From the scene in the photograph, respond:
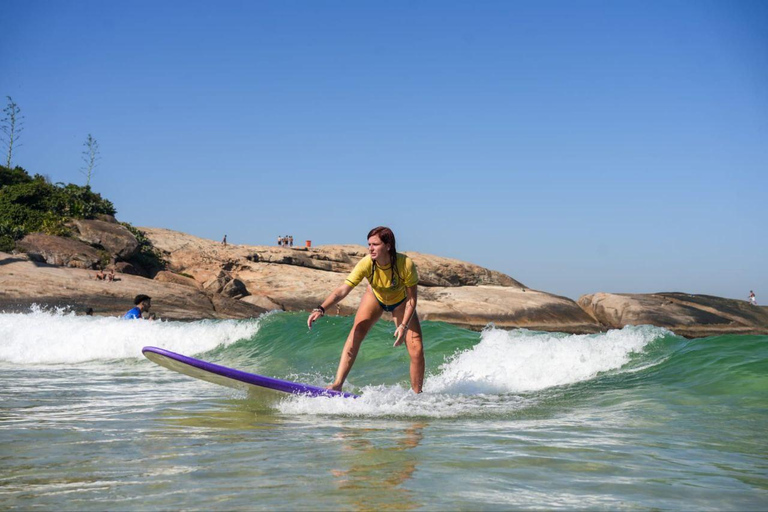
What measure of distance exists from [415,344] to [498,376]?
3.00 metres

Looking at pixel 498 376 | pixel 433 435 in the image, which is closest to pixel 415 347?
pixel 433 435

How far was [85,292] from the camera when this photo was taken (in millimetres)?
25922

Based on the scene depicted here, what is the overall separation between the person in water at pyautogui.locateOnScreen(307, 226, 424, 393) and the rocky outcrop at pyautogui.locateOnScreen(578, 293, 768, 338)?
27.2m

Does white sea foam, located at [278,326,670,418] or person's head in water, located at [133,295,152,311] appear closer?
white sea foam, located at [278,326,670,418]

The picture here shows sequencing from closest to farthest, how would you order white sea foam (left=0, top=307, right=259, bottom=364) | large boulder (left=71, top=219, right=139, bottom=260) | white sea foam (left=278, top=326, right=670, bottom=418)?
white sea foam (left=278, top=326, right=670, bottom=418) < white sea foam (left=0, top=307, right=259, bottom=364) < large boulder (left=71, top=219, right=139, bottom=260)

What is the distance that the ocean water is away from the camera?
3.83 metres

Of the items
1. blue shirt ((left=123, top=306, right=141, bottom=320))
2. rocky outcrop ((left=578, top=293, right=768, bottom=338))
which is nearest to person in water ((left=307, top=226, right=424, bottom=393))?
blue shirt ((left=123, top=306, right=141, bottom=320))

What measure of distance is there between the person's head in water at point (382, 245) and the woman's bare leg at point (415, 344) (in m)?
0.74

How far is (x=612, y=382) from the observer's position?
958 cm

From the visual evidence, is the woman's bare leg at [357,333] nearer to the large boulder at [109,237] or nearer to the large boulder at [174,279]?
the large boulder at [174,279]

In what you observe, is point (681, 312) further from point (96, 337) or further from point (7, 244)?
point (7, 244)

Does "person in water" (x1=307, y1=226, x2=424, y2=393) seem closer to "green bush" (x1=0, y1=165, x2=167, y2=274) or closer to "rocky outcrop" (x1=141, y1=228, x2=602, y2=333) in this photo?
"rocky outcrop" (x1=141, y1=228, x2=602, y2=333)

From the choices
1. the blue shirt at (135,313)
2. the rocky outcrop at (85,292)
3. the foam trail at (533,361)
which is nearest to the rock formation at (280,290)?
the rocky outcrop at (85,292)

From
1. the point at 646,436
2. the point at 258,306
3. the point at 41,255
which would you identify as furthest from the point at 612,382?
the point at 41,255
